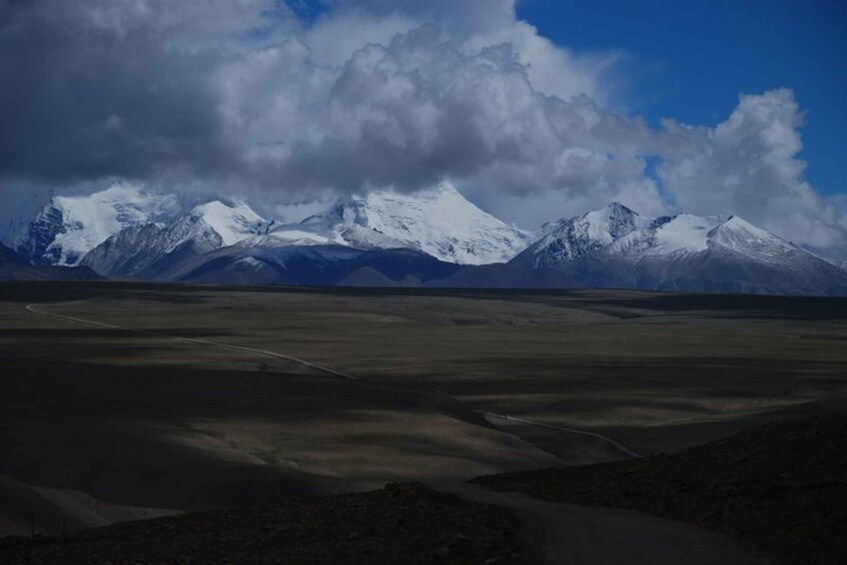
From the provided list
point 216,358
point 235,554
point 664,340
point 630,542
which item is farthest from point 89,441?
point 664,340

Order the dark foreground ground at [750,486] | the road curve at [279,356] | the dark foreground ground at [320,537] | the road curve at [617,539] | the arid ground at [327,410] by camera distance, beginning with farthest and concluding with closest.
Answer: the road curve at [279,356] < the arid ground at [327,410] < the dark foreground ground at [320,537] < the dark foreground ground at [750,486] < the road curve at [617,539]

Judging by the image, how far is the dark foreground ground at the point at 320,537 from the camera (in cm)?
1992

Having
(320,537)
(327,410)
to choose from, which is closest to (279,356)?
(327,410)

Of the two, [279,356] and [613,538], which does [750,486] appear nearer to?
[613,538]

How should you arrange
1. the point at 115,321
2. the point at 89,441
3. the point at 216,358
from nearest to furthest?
the point at 89,441 < the point at 216,358 < the point at 115,321

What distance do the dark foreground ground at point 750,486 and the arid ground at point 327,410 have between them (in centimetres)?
902

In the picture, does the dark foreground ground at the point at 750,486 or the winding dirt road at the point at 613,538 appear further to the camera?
the dark foreground ground at the point at 750,486

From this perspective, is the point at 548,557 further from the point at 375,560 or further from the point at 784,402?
the point at 784,402

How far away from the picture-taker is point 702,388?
7806cm

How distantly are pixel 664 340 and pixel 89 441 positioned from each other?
337 feet

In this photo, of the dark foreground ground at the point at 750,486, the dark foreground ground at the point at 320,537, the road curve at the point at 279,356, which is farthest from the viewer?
the road curve at the point at 279,356

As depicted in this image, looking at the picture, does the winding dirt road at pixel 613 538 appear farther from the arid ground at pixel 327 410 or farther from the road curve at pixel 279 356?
the road curve at pixel 279 356

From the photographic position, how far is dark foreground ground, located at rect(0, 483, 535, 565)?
1992 cm

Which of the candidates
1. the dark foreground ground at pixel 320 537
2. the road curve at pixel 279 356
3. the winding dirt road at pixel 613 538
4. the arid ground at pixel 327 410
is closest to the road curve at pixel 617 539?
the winding dirt road at pixel 613 538
